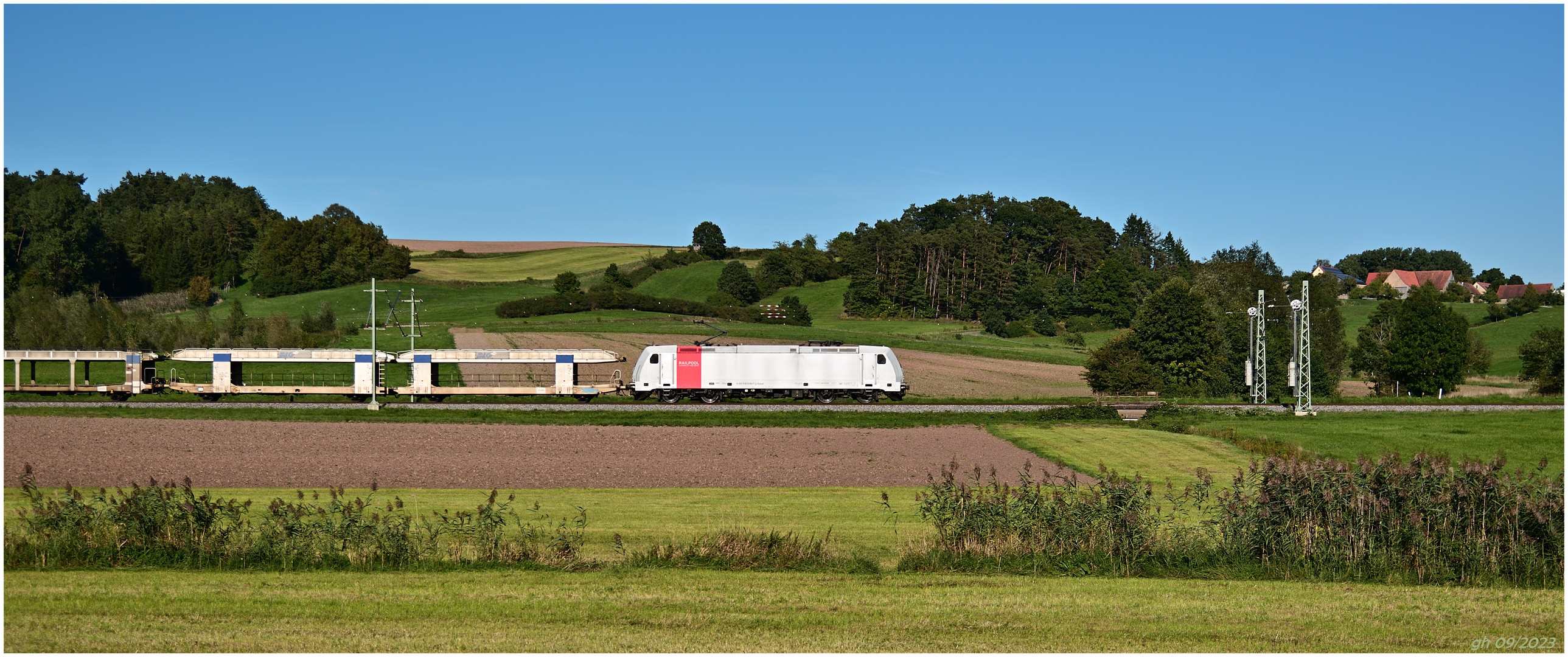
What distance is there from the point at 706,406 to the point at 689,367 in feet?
10.8

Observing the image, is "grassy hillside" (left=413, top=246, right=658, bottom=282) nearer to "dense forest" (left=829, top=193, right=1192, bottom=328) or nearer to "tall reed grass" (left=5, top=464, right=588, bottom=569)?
"dense forest" (left=829, top=193, right=1192, bottom=328)

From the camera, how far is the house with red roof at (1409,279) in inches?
6914

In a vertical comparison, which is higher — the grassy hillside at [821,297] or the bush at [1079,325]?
the grassy hillside at [821,297]

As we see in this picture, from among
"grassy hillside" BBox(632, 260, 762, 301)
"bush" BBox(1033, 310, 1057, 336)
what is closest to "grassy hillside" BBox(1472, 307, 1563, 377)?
"bush" BBox(1033, 310, 1057, 336)

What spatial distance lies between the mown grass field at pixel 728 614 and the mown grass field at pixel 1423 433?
2076 centimetres

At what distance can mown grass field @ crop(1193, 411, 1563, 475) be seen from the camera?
32.5 metres

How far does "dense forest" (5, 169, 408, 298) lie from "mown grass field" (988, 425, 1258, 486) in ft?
295

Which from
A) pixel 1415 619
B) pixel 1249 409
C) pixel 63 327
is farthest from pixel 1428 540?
pixel 63 327

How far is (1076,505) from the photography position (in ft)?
46.1

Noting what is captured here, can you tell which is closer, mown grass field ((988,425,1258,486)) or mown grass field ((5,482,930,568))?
mown grass field ((5,482,930,568))

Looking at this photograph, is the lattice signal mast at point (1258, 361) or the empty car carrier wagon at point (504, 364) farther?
the lattice signal mast at point (1258, 361)

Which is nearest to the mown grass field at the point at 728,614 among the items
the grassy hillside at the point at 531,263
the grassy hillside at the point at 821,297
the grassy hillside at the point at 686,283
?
the grassy hillside at the point at 821,297

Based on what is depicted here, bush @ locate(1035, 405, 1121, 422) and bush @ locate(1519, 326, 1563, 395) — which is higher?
bush @ locate(1519, 326, 1563, 395)

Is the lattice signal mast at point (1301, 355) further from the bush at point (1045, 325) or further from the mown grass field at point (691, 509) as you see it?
the bush at point (1045, 325)
